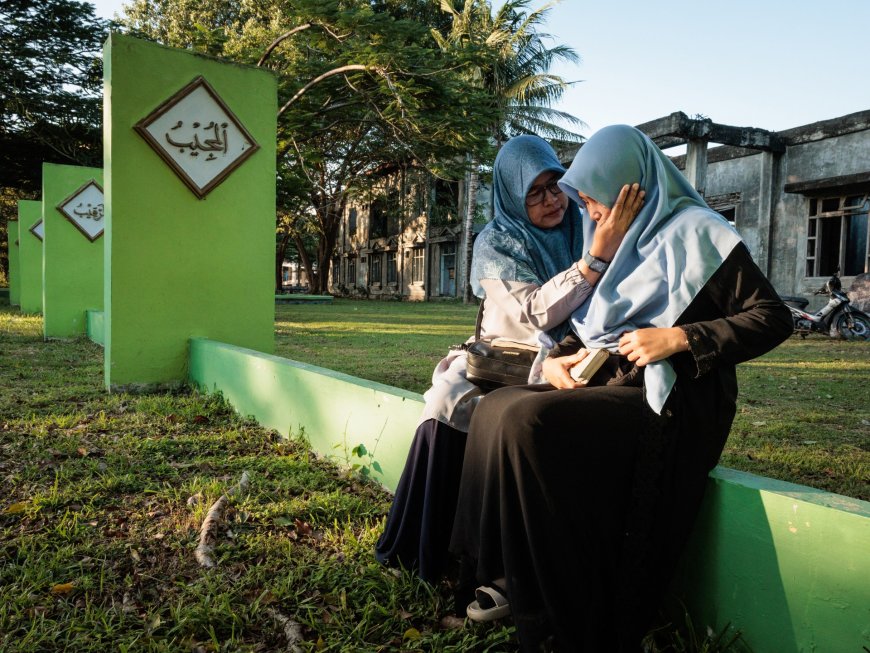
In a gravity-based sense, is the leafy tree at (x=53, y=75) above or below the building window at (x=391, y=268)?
above

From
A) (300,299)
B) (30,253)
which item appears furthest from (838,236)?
(30,253)

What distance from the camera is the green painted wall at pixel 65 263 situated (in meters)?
9.91

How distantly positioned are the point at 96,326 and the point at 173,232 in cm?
476

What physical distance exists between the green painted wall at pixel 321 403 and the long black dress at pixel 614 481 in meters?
1.10

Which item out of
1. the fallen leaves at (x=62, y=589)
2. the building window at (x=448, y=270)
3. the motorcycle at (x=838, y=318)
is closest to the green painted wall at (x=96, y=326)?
the fallen leaves at (x=62, y=589)

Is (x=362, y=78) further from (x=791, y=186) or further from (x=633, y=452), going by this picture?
(x=633, y=452)

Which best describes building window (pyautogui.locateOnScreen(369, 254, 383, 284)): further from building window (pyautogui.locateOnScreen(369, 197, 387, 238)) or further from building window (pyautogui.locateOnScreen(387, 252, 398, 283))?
building window (pyautogui.locateOnScreen(369, 197, 387, 238))

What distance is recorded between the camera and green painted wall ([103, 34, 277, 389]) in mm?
5195

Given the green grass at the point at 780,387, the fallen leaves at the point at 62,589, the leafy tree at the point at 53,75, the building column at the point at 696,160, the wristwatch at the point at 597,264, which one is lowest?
the fallen leaves at the point at 62,589

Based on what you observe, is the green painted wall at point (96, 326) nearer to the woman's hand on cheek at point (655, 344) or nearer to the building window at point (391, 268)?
the woman's hand on cheek at point (655, 344)

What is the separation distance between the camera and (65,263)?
10.1m

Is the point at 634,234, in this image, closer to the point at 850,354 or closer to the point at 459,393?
the point at 459,393

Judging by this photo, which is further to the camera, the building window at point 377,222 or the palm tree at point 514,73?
the building window at point 377,222

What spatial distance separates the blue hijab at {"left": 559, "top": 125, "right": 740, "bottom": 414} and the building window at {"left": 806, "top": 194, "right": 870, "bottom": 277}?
11.7m
